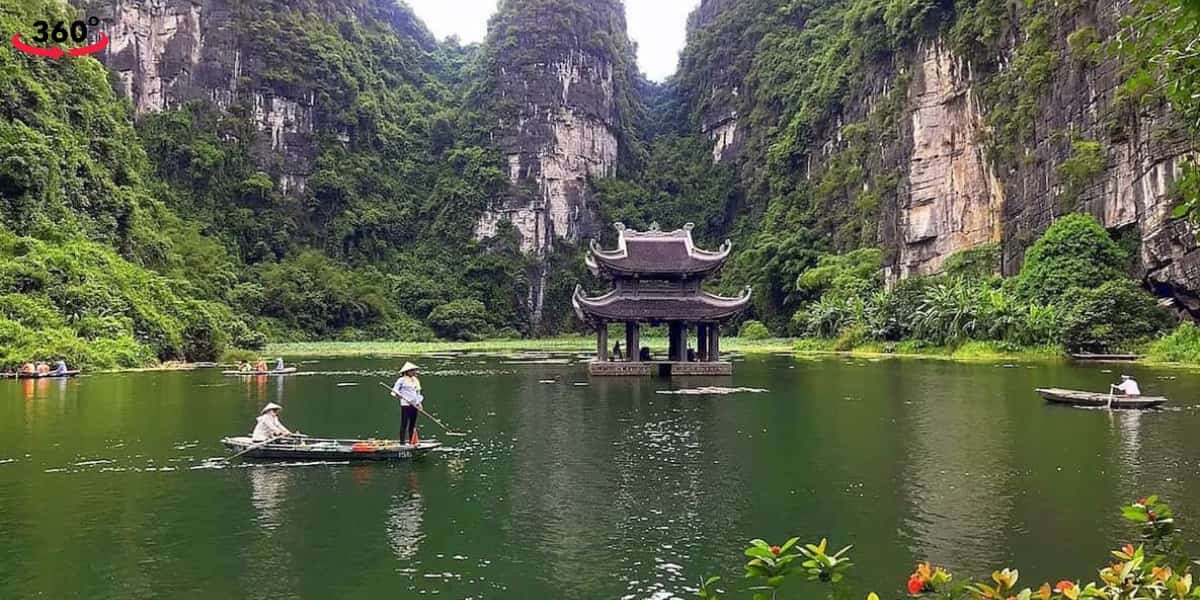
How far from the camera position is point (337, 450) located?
13211 millimetres

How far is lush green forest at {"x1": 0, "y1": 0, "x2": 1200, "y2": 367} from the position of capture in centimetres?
3912

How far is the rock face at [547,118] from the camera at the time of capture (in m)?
96.1

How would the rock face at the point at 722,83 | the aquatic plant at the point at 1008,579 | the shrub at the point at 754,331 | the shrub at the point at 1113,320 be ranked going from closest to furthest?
the aquatic plant at the point at 1008,579, the shrub at the point at 1113,320, the shrub at the point at 754,331, the rock face at the point at 722,83

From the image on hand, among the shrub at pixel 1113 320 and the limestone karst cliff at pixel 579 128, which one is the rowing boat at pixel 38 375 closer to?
the shrub at pixel 1113 320

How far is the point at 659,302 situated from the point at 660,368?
2.36 metres

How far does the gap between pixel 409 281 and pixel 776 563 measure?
86067 mm

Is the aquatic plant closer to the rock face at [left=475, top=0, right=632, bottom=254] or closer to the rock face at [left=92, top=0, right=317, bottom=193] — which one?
the rock face at [left=92, top=0, right=317, bottom=193]

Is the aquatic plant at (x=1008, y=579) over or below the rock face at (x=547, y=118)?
below

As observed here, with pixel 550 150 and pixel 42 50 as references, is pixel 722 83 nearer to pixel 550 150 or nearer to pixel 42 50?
pixel 550 150

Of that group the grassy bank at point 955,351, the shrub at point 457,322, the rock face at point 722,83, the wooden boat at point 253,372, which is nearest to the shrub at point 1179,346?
the grassy bank at point 955,351

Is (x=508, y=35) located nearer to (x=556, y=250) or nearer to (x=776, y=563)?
(x=556, y=250)

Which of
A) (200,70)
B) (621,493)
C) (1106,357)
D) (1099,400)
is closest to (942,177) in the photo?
(1106,357)

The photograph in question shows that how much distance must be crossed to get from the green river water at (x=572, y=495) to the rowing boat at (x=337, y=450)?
34 centimetres

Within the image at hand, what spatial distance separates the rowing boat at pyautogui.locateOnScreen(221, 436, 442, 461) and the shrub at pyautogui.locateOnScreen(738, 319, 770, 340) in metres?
55.0
